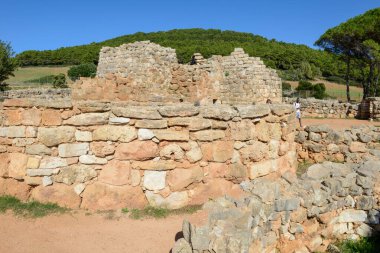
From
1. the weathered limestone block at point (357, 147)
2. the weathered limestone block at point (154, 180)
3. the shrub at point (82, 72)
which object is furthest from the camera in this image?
the shrub at point (82, 72)

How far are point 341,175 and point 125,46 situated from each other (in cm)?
1129

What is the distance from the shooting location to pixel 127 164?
5504mm

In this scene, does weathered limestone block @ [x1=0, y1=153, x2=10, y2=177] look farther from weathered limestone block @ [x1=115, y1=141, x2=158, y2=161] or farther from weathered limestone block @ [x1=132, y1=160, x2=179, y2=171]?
weathered limestone block @ [x1=132, y1=160, x2=179, y2=171]

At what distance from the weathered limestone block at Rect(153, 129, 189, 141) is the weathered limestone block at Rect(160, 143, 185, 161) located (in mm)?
125

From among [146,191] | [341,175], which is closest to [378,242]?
[341,175]

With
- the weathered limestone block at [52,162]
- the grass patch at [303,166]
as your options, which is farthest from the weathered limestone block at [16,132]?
the grass patch at [303,166]

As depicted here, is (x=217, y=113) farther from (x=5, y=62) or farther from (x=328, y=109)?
(x=5, y=62)

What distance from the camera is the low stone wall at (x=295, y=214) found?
3.91m

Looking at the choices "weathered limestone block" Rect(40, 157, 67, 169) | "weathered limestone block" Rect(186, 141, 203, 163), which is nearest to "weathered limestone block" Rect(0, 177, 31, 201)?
"weathered limestone block" Rect(40, 157, 67, 169)

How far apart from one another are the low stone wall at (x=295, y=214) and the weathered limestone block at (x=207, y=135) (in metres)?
0.98

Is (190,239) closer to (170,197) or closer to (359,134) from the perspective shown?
(170,197)

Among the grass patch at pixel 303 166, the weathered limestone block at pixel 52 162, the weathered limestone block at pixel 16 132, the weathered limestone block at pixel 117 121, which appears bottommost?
the grass patch at pixel 303 166

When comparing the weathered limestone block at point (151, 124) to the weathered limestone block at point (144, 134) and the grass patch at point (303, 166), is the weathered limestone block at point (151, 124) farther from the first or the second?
the grass patch at point (303, 166)

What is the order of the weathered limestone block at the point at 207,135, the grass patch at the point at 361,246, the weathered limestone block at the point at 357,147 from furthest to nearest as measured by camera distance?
the weathered limestone block at the point at 357,147 → the grass patch at the point at 361,246 → the weathered limestone block at the point at 207,135
